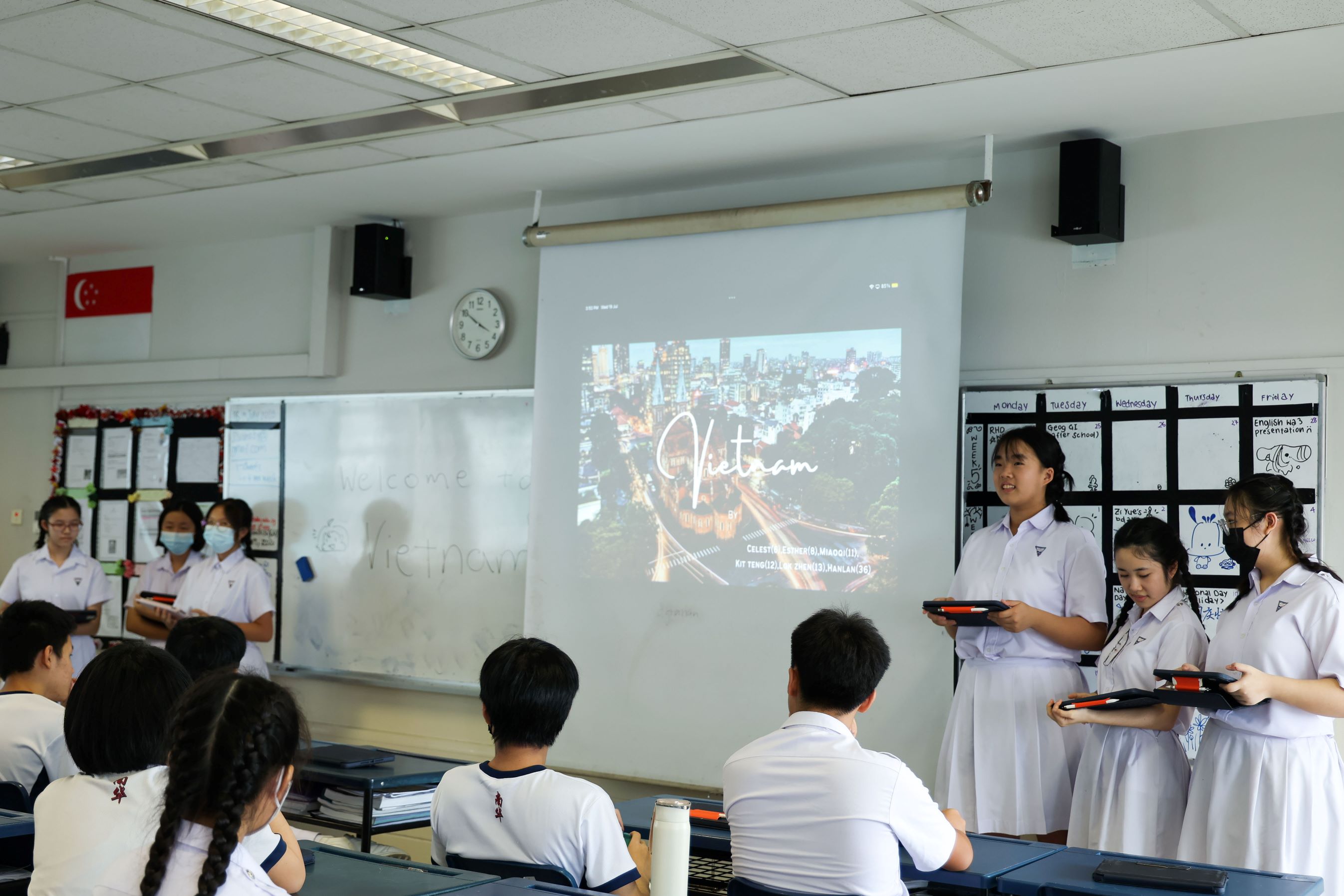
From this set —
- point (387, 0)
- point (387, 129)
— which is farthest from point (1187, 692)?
point (387, 129)

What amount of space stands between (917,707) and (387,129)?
265 centimetres

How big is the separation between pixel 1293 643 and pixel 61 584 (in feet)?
16.3

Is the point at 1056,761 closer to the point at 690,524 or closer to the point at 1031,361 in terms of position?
the point at 1031,361

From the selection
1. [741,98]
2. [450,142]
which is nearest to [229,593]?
[450,142]

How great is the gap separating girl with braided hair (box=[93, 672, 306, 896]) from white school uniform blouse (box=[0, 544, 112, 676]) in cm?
431

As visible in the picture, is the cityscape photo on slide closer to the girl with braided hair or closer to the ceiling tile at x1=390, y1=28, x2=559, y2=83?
the ceiling tile at x1=390, y1=28, x2=559, y2=83

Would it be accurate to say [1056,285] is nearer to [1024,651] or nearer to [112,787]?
[1024,651]

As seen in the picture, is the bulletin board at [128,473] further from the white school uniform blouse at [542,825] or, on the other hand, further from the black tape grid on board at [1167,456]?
the white school uniform blouse at [542,825]

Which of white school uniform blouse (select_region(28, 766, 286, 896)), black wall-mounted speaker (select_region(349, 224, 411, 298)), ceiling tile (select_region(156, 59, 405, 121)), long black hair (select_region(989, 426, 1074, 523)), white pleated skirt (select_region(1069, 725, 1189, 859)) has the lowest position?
white pleated skirt (select_region(1069, 725, 1189, 859))

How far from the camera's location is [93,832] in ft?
6.70

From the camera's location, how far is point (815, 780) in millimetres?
2279

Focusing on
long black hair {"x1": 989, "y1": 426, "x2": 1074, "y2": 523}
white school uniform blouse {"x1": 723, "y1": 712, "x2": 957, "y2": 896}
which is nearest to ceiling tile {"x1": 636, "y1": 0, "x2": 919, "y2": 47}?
long black hair {"x1": 989, "y1": 426, "x2": 1074, "y2": 523}

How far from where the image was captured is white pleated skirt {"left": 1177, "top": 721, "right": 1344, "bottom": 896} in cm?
312

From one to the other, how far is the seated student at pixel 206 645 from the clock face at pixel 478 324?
1.95 meters
